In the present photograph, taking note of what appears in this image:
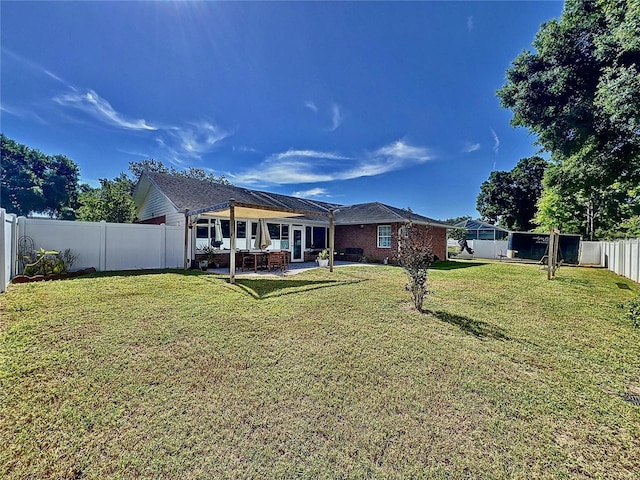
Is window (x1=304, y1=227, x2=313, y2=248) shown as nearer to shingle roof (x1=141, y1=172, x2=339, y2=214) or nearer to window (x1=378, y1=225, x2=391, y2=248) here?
shingle roof (x1=141, y1=172, x2=339, y2=214)

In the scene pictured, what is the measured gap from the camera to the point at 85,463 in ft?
6.84

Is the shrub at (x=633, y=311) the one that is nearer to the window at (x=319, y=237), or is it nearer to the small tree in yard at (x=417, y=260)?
the small tree in yard at (x=417, y=260)

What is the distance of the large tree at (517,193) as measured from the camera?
36.2 meters

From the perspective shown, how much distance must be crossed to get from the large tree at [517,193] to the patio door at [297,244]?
33939 mm

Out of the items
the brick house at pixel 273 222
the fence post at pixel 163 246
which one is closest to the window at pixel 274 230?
the brick house at pixel 273 222

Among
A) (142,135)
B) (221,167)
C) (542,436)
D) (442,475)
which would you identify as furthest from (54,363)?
(221,167)

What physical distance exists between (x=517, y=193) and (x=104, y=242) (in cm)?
4460

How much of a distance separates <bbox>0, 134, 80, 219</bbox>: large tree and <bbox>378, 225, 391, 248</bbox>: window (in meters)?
33.6

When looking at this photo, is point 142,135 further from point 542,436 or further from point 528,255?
point 528,255

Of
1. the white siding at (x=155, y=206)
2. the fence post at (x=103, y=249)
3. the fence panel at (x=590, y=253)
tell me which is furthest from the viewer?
the fence panel at (x=590, y=253)

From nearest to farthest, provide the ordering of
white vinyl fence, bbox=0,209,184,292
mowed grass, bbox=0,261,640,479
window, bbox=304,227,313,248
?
1. mowed grass, bbox=0,261,640,479
2. white vinyl fence, bbox=0,209,184,292
3. window, bbox=304,227,313,248

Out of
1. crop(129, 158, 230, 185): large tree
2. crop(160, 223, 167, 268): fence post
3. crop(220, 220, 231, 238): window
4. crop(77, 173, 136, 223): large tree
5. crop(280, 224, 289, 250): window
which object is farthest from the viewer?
crop(129, 158, 230, 185): large tree

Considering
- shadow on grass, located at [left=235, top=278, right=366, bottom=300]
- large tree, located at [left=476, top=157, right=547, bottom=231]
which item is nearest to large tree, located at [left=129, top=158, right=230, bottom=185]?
shadow on grass, located at [left=235, top=278, right=366, bottom=300]

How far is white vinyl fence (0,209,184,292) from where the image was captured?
9539 mm
